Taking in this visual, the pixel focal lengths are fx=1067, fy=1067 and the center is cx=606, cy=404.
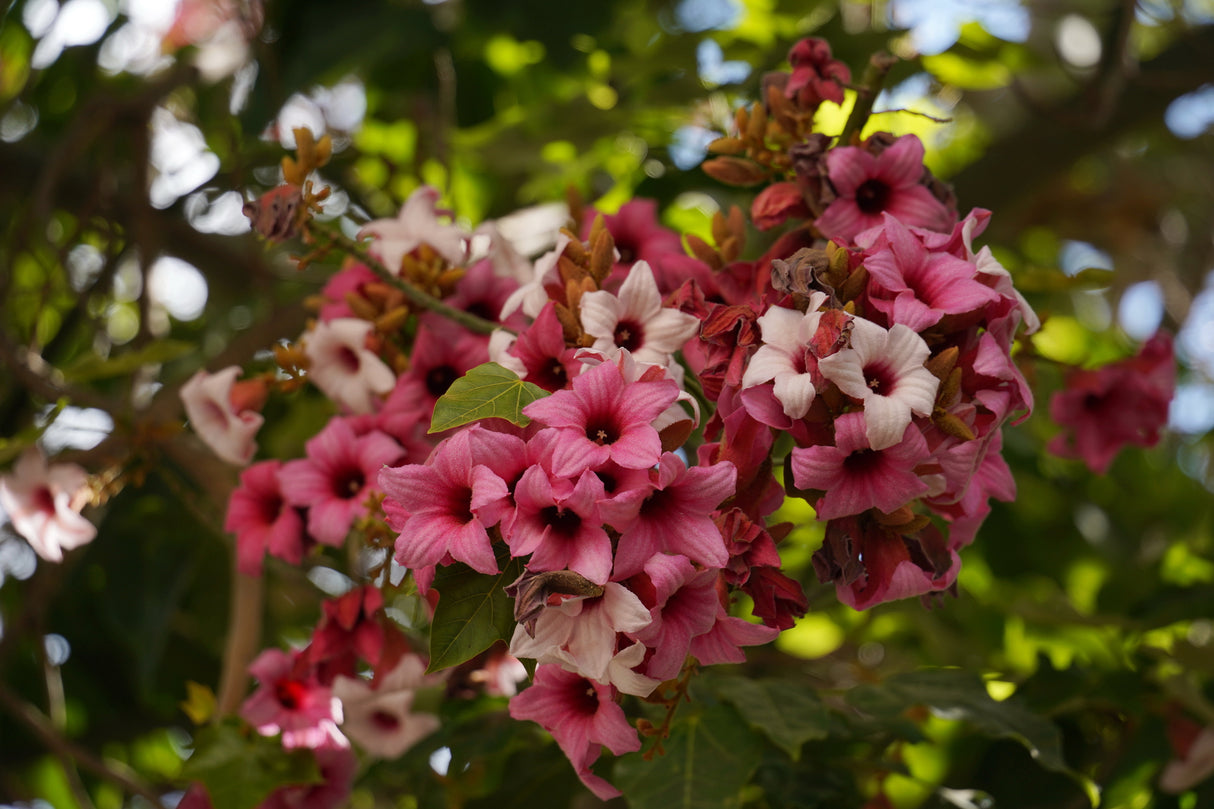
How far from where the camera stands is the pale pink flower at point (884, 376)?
0.65 m

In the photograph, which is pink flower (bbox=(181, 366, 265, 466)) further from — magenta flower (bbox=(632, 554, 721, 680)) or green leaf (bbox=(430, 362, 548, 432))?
magenta flower (bbox=(632, 554, 721, 680))

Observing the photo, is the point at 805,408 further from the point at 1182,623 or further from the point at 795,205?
the point at 1182,623

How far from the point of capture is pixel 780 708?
1007 millimetres

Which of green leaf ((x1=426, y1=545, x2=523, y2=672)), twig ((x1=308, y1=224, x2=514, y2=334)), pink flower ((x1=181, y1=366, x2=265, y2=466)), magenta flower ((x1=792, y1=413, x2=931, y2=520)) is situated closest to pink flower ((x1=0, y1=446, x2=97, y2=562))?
pink flower ((x1=181, y1=366, x2=265, y2=466))

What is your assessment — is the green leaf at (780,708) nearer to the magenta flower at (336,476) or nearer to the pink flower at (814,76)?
the magenta flower at (336,476)

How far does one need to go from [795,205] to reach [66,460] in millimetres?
919

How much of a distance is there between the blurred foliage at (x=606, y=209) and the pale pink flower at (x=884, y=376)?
0.26m

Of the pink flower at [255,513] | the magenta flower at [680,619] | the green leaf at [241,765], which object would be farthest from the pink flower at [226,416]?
the magenta flower at [680,619]

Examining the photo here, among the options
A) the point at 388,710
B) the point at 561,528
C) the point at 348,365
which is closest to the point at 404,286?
the point at 348,365

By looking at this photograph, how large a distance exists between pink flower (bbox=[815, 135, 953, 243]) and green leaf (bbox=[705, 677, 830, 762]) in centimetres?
44

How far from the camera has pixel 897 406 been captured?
2.15 ft

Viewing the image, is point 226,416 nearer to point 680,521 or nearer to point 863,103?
point 680,521

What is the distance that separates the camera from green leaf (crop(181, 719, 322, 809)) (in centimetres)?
102

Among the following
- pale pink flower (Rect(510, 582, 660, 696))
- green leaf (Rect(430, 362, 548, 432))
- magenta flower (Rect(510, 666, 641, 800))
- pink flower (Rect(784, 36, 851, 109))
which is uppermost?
pink flower (Rect(784, 36, 851, 109))
